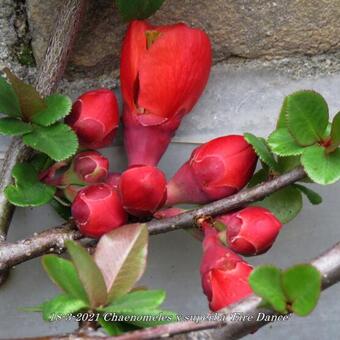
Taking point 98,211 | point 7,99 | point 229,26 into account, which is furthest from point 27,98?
point 229,26

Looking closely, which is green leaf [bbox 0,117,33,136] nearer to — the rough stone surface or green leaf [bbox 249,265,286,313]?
the rough stone surface

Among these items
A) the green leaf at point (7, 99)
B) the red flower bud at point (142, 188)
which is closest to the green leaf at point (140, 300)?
the red flower bud at point (142, 188)

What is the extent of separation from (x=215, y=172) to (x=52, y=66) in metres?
0.19

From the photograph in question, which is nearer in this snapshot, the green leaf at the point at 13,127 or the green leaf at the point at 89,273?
the green leaf at the point at 89,273

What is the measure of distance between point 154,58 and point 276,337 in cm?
36

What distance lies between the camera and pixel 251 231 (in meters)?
0.66

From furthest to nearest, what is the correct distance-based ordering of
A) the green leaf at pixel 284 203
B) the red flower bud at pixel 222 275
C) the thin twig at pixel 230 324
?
1. the green leaf at pixel 284 203
2. the red flower bud at pixel 222 275
3. the thin twig at pixel 230 324

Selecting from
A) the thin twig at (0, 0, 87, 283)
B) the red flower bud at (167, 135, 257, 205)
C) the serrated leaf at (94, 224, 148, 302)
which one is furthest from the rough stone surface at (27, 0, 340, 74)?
the serrated leaf at (94, 224, 148, 302)

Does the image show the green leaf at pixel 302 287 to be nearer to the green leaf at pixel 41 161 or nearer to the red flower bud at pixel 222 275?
the red flower bud at pixel 222 275

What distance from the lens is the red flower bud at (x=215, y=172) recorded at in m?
0.69

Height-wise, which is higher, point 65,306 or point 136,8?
point 136,8

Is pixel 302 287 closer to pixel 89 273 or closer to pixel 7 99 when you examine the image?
pixel 89 273

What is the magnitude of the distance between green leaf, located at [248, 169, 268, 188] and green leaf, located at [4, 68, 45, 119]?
0.69 ft

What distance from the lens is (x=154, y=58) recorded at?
0.69 m
